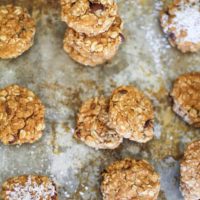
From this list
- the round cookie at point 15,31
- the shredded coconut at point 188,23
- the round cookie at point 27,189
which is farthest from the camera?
the shredded coconut at point 188,23

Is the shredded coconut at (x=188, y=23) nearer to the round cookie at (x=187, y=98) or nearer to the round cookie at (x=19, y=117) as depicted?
the round cookie at (x=187, y=98)

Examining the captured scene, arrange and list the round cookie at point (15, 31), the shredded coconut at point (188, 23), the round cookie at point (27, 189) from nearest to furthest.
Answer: the round cookie at point (27, 189) → the round cookie at point (15, 31) → the shredded coconut at point (188, 23)

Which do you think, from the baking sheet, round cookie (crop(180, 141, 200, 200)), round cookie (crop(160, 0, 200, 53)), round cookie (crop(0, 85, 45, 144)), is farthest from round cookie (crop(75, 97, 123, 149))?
round cookie (crop(160, 0, 200, 53))

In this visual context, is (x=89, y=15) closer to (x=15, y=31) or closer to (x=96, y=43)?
(x=96, y=43)

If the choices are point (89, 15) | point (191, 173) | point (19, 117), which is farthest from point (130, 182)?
point (89, 15)

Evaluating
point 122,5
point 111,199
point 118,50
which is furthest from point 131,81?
point 111,199

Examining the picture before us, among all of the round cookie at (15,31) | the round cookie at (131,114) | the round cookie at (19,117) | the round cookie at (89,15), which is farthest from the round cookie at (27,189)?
the round cookie at (89,15)
